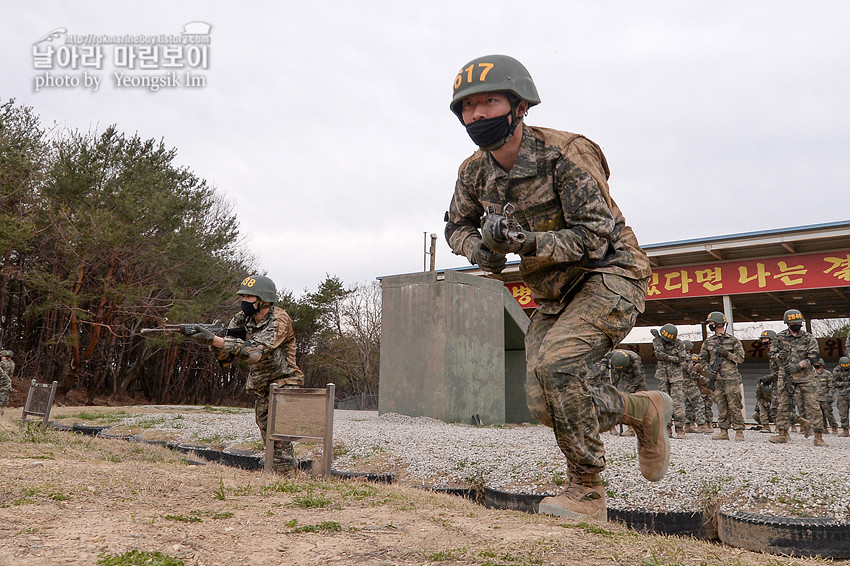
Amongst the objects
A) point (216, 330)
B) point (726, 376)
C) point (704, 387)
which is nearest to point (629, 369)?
point (726, 376)

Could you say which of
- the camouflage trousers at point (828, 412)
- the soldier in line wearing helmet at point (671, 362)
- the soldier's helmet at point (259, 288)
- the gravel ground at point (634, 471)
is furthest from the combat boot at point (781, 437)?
the soldier's helmet at point (259, 288)

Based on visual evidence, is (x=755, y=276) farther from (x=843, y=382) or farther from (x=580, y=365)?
(x=580, y=365)

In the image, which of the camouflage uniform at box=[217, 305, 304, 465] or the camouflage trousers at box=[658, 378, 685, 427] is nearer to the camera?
the camouflage uniform at box=[217, 305, 304, 465]

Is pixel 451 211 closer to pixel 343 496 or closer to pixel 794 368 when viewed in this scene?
pixel 343 496

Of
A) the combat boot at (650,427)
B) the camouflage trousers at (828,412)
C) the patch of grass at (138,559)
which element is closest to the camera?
the patch of grass at (138,559)

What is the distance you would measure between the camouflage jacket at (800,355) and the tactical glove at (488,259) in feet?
30.2

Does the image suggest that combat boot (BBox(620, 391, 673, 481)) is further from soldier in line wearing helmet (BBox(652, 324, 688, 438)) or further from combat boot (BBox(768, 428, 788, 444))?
soldier in line wearing helmet (BBox(652, 324, 688, 438))

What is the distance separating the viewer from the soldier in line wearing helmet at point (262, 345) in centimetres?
595

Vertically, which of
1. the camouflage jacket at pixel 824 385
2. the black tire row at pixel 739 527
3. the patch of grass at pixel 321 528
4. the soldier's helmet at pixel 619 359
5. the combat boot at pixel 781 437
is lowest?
the combat boot at pixel 781 437

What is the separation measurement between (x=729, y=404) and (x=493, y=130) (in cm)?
954

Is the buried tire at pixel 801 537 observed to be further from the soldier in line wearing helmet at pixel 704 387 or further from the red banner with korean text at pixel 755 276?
the red banner with korean text at pixel 755 276

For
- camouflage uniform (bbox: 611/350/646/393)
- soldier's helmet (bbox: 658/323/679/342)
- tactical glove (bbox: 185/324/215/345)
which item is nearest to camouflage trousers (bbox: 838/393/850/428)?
soldier's helmet (bbox: 658/323/679/342)

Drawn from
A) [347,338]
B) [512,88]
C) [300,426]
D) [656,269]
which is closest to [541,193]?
[512,88]

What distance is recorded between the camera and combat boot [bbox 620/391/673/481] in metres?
3.55
